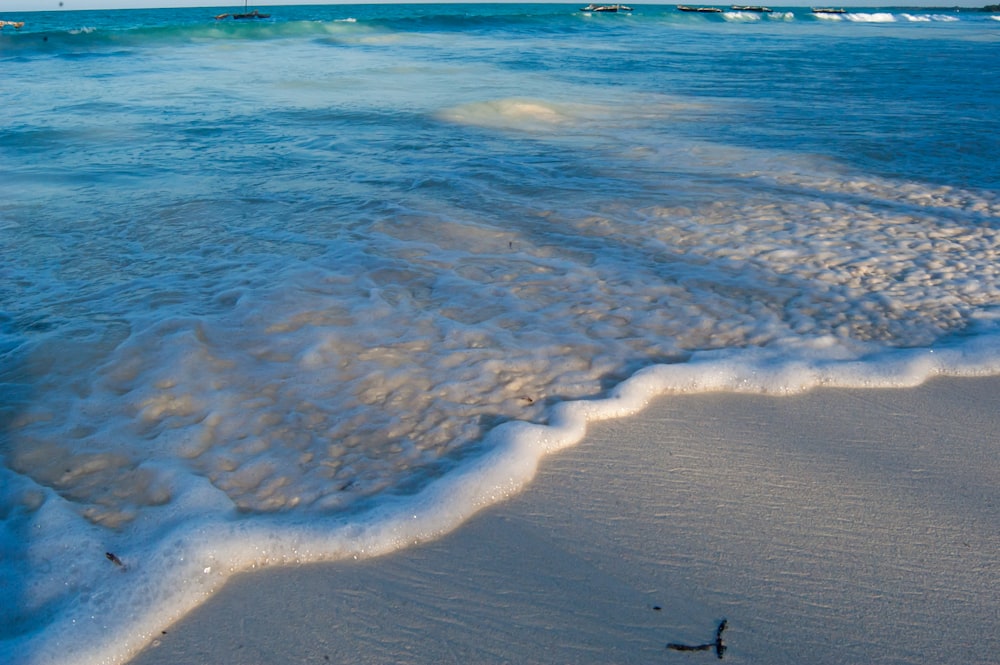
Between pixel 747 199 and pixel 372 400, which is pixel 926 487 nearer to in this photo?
pixel 372 400

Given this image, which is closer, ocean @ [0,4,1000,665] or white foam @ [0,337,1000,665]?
white foam @ [0,337,1000,665]

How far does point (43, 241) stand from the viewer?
434 cm

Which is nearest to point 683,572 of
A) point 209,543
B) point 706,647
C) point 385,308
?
point 706,647

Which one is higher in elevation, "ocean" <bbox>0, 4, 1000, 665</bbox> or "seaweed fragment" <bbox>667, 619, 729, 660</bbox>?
"ocean" <bbox>0, 4, 1000, 665</bbox>

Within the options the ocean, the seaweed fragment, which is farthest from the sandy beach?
the ocean

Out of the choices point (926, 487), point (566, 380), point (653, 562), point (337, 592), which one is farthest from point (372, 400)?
point (926, 487)

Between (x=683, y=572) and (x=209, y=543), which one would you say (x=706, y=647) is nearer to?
(x=683, y=572)

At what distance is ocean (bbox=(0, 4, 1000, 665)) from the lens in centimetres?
213

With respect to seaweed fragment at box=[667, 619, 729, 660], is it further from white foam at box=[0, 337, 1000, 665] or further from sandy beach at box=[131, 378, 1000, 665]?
white foam at box=[0, 337, 1000, 665]

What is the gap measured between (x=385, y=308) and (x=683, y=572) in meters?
1.95

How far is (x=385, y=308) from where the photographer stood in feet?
11.3

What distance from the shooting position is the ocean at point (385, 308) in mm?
2135

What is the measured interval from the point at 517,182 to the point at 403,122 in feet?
10.5

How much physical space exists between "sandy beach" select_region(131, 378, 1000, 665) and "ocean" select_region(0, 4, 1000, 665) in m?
0.14
